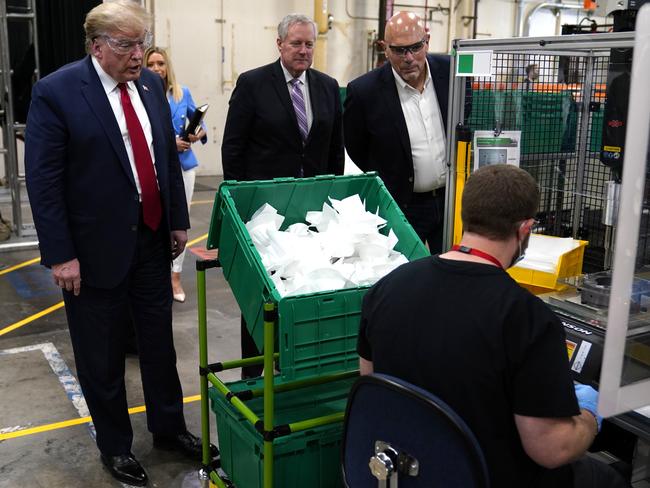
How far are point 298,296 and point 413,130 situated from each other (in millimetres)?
1356

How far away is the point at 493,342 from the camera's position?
1367mm

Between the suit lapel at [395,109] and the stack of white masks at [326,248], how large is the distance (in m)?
0.74

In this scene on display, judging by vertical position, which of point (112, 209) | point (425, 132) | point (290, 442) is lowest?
point (290, 442)

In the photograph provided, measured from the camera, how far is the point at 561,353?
1367 millimetres

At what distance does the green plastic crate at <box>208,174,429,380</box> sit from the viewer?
6.35 feet

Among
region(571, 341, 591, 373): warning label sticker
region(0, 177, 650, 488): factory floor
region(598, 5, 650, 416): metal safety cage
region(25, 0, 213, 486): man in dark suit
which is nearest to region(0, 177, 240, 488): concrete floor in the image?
region(0, 177, 650, 488): factory floor

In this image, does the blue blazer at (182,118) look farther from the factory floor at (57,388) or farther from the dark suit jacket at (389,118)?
the dark suit jacket at (389,118)

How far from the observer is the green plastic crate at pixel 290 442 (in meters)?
2.14

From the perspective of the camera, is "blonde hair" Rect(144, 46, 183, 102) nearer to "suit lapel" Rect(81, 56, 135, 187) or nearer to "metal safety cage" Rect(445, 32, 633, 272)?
"suit lapel" Rect(81, 56, 135, 187)

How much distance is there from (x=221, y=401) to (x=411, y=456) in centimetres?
112

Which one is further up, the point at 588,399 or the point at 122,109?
the point at 122,109

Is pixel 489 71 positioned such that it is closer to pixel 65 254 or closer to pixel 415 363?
pixel 415 363

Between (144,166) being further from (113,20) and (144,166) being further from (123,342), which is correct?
(123,342)

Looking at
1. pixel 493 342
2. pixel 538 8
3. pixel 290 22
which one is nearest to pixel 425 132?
pixel 290 22
